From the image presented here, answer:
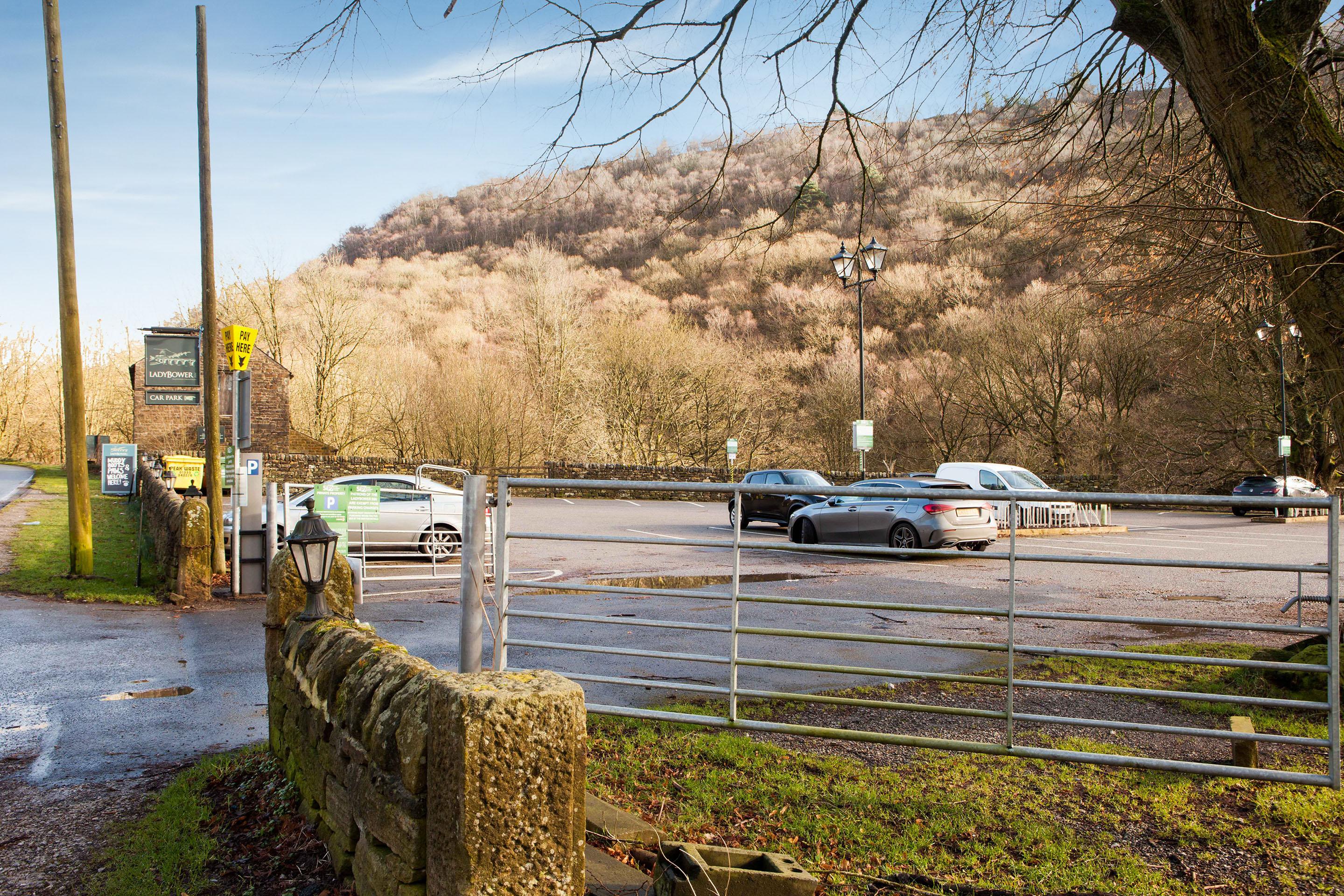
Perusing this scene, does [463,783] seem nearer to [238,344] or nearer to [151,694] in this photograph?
[151,694]

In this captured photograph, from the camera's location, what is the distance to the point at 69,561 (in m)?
14.7

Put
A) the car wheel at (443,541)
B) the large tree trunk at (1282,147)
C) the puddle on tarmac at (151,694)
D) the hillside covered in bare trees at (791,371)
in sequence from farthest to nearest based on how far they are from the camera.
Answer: the hillside covered in bare trees at (791,371), the car wheel at (443,541), the puddle on tarmac at (151,694), the large tree trunk at (1282,147)

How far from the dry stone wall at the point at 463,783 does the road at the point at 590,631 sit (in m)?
2.26

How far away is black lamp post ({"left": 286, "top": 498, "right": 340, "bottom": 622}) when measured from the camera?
4961mm

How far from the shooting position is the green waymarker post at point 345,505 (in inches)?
481

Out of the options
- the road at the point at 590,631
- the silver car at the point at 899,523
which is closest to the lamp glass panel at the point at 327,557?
the road at the point at 590,631

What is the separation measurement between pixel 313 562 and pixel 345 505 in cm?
780

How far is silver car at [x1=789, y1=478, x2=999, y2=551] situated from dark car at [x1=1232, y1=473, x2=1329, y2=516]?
18.7 meters

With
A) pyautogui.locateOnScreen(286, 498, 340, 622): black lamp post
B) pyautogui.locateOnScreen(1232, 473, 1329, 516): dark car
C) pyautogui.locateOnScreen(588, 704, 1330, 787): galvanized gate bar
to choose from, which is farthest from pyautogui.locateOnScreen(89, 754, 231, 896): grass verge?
pyautogui.locateOnScreen(1232, 473, 1329, 516): dark car

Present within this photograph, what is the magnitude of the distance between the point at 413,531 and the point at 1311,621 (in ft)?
43.3

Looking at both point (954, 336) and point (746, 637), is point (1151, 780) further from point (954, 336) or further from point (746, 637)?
point (954, 336)

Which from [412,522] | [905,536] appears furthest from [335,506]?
[905,536]

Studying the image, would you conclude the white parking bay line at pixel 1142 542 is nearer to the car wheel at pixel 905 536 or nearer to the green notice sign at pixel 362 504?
the car wheel at pixel 905 536

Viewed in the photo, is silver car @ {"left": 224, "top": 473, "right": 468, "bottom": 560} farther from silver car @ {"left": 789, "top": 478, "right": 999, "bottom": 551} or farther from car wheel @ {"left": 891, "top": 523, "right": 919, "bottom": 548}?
car wheel @ {"left": 891, "top": 523, "right": 919, "bottom": 548}
